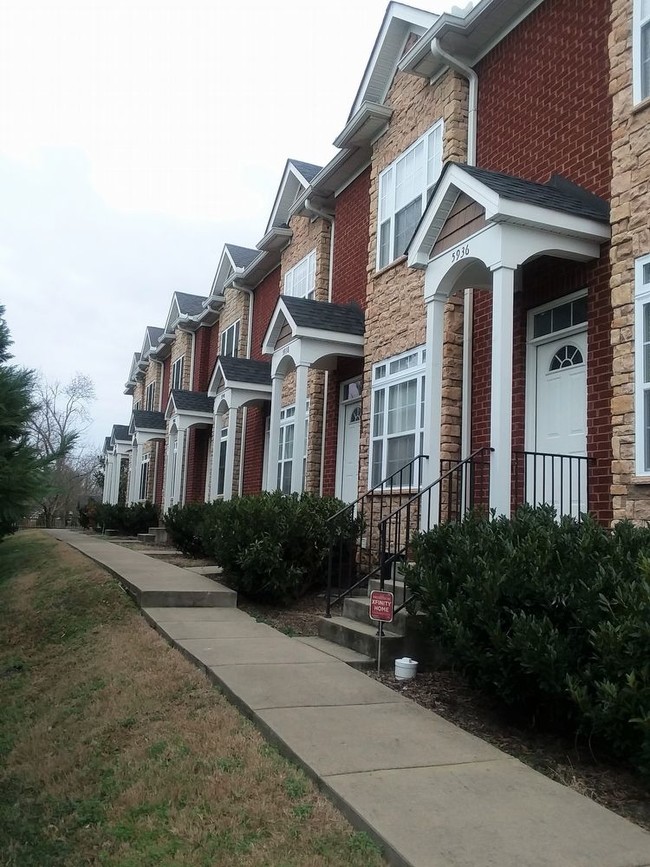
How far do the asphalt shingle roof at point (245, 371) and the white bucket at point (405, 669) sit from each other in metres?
10.6

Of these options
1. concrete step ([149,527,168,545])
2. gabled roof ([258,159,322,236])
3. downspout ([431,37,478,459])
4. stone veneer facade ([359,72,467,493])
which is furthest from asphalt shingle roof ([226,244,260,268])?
downspout ([431,37,478,459])

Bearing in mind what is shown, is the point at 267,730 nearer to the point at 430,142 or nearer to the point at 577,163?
the point at 577,163

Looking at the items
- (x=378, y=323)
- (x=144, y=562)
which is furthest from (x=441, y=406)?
(x=144, y=562)

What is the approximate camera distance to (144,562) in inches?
497

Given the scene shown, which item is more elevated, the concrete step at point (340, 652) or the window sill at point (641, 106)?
the window sill at point (641, 106)

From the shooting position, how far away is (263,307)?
1838 cm

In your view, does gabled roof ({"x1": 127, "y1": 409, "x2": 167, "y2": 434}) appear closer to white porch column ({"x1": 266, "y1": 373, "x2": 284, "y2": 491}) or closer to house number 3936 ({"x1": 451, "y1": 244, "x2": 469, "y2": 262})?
white porch column ({"x1": 266, "y1": 373, "x2": 284, "y2": 491})

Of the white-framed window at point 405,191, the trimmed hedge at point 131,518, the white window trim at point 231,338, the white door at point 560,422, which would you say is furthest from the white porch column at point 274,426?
the trimmed hedge at point 131,518

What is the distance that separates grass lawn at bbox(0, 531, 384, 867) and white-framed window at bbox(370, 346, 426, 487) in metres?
4.09

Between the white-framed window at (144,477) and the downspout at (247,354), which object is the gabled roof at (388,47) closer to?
the downspout at (247,354)

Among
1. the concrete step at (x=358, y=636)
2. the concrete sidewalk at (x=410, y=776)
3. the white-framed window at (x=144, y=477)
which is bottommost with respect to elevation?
the concrete sidewalk at (x=410, y=776)

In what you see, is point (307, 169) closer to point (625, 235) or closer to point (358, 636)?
point (625, 235)

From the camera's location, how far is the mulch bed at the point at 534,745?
4055 mm

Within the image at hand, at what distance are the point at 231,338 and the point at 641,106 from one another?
14.7m
